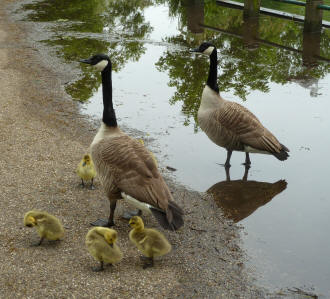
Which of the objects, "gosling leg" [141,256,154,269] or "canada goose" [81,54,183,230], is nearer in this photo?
"gosling leg" [141,256,154,269]

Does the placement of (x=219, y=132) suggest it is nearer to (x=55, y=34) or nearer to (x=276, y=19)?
(x=55, y=34)

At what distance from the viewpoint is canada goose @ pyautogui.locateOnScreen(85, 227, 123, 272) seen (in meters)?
4.75

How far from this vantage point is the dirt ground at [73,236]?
4629mm

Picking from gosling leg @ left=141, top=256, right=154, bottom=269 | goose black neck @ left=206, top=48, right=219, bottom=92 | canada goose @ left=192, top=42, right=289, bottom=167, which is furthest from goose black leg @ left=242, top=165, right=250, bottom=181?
gosling leg @ left=141, top=256, right=154, bottom=269

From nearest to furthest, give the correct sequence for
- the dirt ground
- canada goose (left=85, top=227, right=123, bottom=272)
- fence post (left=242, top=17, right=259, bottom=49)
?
1. the dirt ground
2. canada goose (left=85, top=227, right=123, bottom=272)
3. fence post (left=242, top=17, right=259, bottom=49)

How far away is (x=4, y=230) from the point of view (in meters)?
5.52

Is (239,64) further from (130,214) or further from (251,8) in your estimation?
(130,214)

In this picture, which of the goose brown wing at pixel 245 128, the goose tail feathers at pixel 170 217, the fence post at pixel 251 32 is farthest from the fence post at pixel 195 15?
the goose tail feathers at pixel 170 217

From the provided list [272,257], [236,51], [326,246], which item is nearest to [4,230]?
[272,257]

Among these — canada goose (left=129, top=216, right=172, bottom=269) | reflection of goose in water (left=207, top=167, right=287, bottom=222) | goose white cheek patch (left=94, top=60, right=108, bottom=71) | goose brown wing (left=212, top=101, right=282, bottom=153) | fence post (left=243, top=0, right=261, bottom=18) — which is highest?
goose white cheek patch (left=94, top=60, right=108, bottom=71)

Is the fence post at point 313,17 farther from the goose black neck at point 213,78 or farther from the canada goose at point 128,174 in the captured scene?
the canada goose at point 128,174

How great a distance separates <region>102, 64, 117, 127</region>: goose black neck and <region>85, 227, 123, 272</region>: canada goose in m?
1.63

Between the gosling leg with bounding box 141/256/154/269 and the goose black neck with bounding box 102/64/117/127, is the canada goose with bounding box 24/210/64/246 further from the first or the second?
the goose black neck with bounding box 102/64/117/127

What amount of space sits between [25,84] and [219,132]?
5620 millimetres
